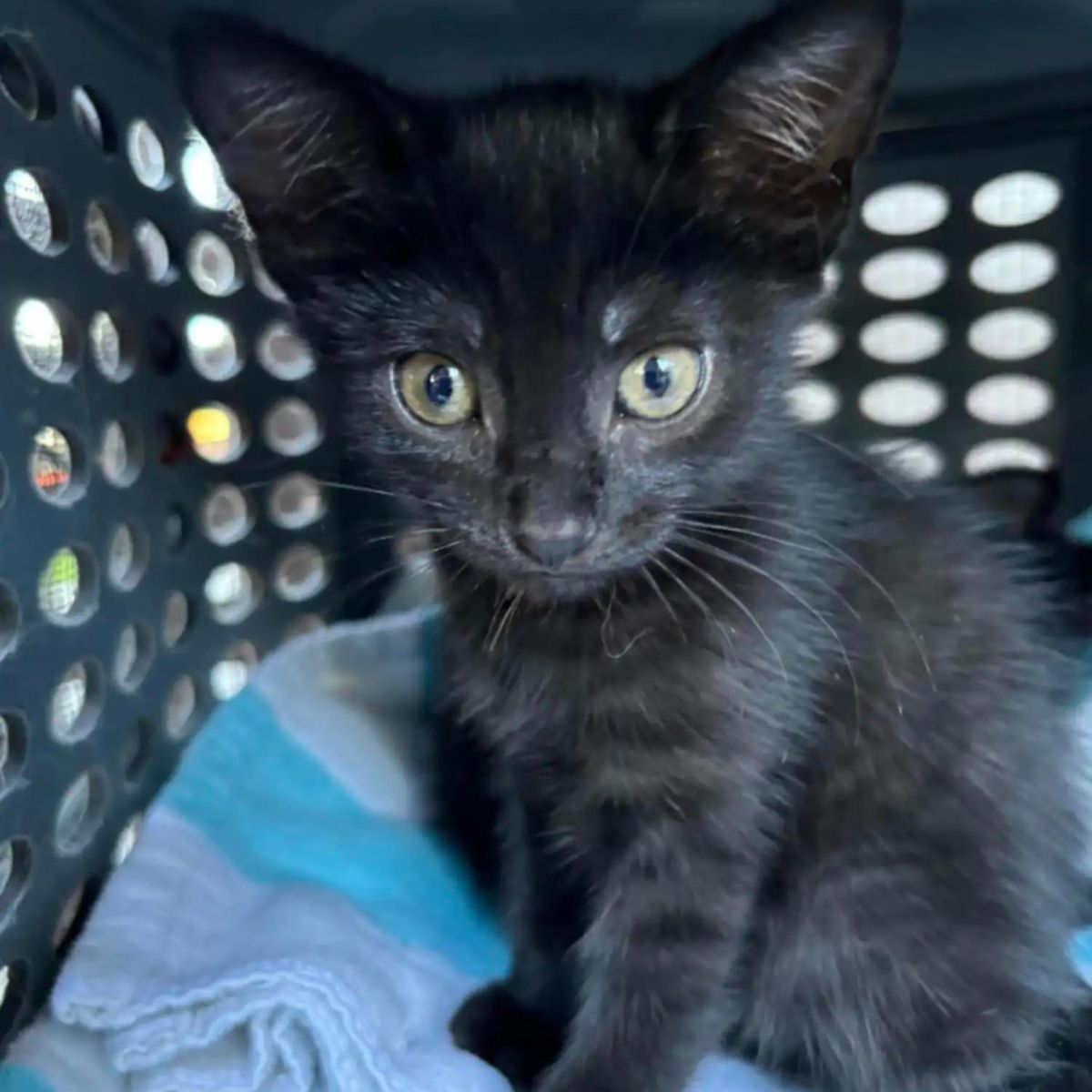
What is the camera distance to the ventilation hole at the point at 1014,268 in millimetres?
1218

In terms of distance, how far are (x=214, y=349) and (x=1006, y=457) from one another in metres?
0.83

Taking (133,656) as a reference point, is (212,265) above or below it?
above

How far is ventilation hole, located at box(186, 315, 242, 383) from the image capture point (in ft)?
3.57

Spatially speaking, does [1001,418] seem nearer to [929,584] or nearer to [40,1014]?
[929,584]

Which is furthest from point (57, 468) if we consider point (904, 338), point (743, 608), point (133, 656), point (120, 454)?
point (904, 338)

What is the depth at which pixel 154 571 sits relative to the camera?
101 cm

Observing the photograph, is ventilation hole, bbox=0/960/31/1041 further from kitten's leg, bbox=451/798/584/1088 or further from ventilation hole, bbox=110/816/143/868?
kitten's leg, bbox=451/798/584/1088

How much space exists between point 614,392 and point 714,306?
90mm

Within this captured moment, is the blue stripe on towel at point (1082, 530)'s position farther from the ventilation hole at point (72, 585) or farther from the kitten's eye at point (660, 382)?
the ventilation hole at point (72, 585)

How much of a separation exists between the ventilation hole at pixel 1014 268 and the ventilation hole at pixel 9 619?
0.97 meters

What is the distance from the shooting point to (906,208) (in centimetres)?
125

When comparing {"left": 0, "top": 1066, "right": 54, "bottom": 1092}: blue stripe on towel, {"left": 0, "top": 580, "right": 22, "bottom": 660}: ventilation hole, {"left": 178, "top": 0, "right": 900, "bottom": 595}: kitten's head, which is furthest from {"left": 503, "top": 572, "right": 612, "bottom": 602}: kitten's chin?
{"left": 0, "top": 1066, "right": 54, "bottom": 1092}: blue stripe on towel

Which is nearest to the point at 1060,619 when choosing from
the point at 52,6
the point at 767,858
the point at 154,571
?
the point at 767,858

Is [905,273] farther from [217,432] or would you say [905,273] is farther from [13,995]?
[13,995]
